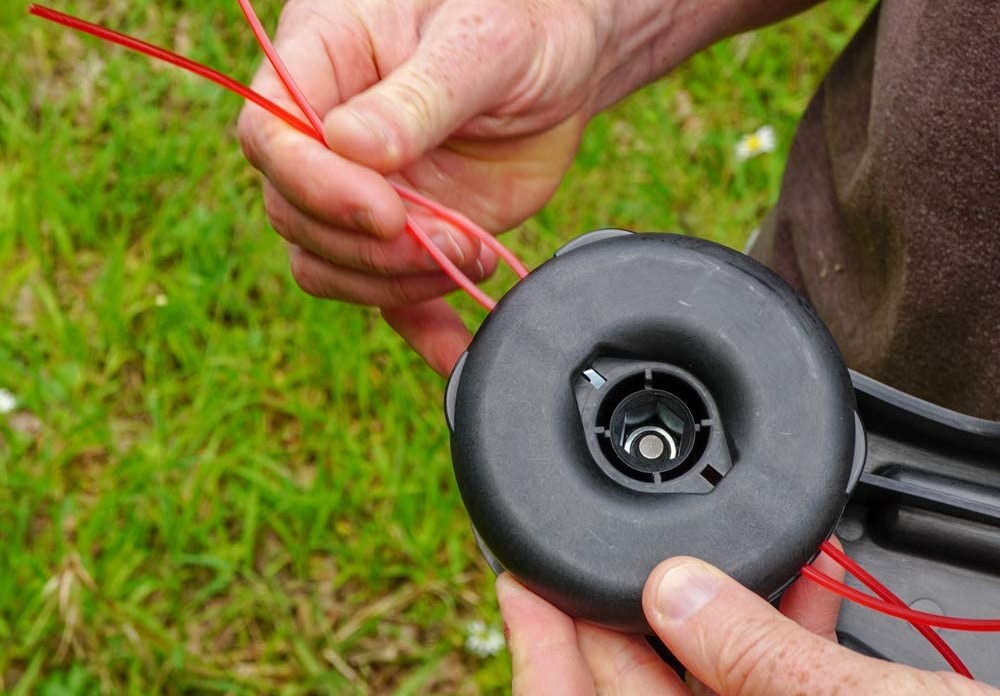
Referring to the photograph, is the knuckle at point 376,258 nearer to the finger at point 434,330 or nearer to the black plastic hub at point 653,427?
the finger at point 434,330

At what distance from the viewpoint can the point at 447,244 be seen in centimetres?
135

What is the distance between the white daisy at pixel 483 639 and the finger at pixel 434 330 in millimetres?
757

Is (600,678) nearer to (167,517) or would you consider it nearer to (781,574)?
(781,574)

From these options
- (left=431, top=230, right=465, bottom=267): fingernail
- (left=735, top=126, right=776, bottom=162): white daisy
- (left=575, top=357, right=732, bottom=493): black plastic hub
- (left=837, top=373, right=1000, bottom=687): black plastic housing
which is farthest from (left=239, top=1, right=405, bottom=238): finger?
(left=735, top=126, right=776, bottom=162): white daisy

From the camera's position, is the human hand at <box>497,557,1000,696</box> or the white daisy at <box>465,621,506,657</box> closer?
the human hand at <box>497,557,1000,696</box>

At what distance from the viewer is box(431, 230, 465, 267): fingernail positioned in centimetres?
134

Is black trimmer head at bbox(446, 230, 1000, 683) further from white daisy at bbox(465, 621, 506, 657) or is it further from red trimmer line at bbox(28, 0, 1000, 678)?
white daisy at bbox(465, 621, 506, 657)

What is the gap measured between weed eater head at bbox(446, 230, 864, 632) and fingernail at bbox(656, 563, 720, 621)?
0.04 m

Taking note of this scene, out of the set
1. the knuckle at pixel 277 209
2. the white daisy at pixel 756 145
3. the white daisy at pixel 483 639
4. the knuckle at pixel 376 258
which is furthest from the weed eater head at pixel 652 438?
Result: the white daisy at pixel 756 145

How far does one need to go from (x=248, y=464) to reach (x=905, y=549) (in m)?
1.46

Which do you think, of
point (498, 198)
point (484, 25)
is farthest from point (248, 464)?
point (484, 25)

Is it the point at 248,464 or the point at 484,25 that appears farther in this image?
the point at 248,464

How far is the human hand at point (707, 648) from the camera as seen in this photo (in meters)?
0.88

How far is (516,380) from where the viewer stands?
3.36 feet
